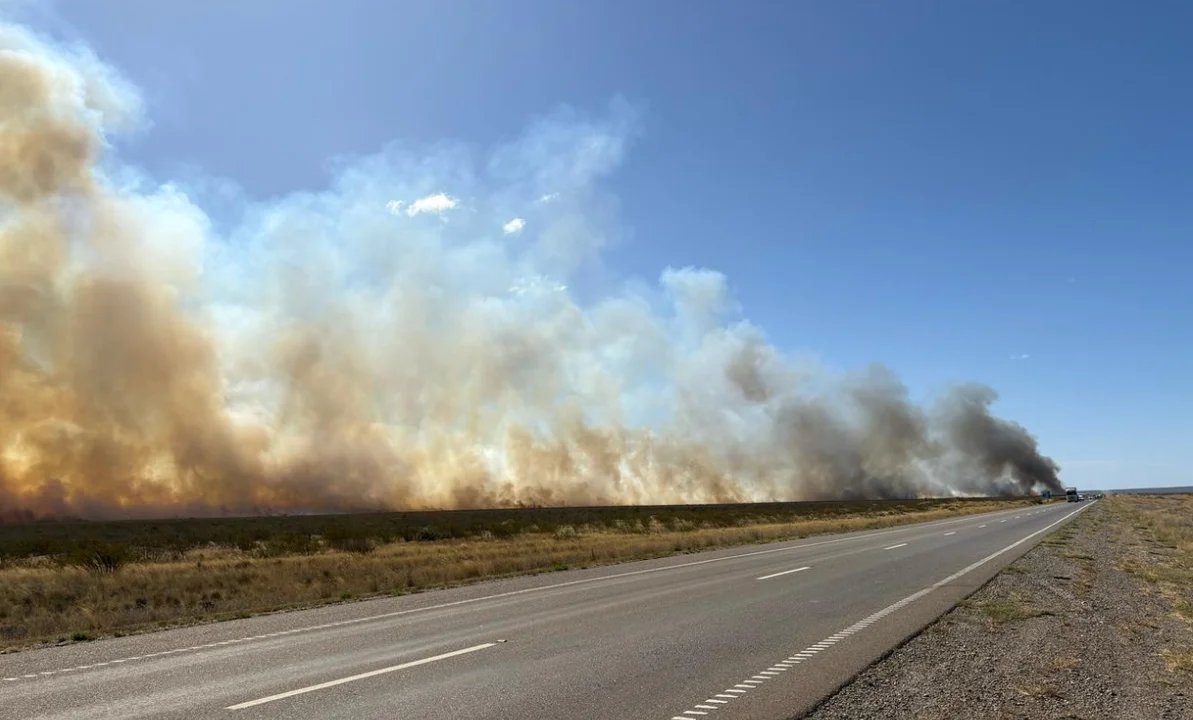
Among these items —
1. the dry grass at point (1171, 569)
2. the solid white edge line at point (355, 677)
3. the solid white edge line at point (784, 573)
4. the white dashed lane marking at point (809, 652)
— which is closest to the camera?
the white dashed lane marking at point (809, 652)

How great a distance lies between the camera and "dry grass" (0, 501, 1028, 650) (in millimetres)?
13000

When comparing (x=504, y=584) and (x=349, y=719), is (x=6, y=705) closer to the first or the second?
(x=349, y=719)

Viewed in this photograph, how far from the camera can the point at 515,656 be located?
28.1 feet

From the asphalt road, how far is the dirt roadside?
1.70ft

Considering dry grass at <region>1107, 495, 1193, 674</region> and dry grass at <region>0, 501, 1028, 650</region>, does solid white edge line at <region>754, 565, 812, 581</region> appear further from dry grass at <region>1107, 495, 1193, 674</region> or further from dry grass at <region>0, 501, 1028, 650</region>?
dry grass at <region>1107, 495, 1193, 674</region>

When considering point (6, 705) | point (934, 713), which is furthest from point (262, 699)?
point (934, 713)

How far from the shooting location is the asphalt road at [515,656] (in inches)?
257

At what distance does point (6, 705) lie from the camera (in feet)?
22.7

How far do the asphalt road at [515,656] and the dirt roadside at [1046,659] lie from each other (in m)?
0.52

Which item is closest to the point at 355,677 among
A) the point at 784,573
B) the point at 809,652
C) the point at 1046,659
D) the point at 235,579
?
the point at 809,652

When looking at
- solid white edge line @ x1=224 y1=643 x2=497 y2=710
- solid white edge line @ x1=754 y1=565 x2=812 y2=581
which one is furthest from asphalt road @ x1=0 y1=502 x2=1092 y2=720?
solid white edge line @ x1=754 y1=565 x2=812 y2=581

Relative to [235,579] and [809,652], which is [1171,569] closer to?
[809,652]

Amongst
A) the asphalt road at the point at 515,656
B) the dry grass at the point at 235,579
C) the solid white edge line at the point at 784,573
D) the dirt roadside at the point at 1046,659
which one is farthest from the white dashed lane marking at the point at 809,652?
the dry grass at the point at 235,579

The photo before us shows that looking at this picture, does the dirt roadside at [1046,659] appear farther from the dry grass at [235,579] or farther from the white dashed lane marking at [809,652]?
the dry grass at [235,579]
